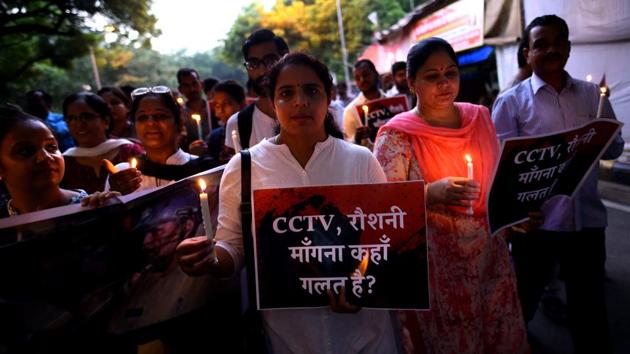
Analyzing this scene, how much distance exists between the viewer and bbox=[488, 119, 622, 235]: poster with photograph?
6.56 ft

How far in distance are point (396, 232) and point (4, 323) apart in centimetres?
126

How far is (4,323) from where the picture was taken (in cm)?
122

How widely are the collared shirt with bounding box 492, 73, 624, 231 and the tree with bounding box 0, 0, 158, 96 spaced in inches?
716

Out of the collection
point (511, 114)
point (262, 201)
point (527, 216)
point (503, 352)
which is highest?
point (511, 114)

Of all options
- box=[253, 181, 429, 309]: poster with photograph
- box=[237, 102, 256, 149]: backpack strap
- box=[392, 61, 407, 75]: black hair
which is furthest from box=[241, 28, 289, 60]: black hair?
box=[392, 61, 407, 75]: black hair

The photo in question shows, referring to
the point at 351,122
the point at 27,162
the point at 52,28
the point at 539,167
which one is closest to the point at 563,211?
the point at 539,167

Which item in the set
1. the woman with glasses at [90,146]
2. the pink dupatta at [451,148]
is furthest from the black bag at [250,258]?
the woman with glasses at [90,146]

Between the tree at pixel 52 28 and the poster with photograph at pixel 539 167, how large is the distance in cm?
1866

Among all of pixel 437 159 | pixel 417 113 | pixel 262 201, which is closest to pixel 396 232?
pixel 262 201

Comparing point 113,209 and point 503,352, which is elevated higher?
point 113,209

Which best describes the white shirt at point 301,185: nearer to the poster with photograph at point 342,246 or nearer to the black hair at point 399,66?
the poster with photograph at point 342,246

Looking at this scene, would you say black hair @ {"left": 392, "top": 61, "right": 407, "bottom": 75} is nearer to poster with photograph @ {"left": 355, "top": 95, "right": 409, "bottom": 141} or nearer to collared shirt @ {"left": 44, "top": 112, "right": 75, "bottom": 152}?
poster with photograph @ {"left": 355, "top": 95, "right": 409, "bottom": 141}

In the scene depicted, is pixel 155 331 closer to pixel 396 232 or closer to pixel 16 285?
pixel 16 285

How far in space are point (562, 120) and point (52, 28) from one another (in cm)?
1896
